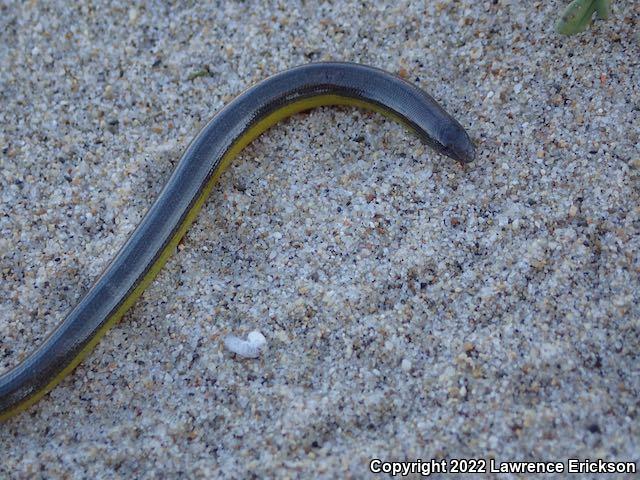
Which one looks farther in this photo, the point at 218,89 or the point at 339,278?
the point at 218,89

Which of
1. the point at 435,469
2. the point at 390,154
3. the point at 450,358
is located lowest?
the point at 435,469

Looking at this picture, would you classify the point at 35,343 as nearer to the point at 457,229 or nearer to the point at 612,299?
the point at 457,229

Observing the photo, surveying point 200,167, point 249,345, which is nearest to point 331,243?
point 249,345

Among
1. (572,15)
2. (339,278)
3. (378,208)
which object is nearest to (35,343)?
(339,278)

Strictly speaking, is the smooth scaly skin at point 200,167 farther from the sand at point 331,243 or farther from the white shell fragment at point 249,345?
the white shell fragment at point 249,345

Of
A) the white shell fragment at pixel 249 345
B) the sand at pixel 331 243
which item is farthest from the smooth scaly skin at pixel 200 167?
the white shell fragment at pixel 249 345

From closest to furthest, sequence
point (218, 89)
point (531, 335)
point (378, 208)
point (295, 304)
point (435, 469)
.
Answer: point (435, 469)
point (531, 335)
point (295, 304)
point (378, 208)
point (218, 89)

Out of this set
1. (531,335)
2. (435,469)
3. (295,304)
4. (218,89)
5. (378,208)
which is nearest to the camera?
(435,469)
